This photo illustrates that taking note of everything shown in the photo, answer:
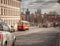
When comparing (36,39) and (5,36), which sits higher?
(5,36)

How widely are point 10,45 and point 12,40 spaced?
55 cm

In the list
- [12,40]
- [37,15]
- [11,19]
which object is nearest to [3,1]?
[11,19]

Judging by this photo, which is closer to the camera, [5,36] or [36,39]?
[5,36]

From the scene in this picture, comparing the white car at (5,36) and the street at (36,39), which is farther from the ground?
the white car at (5,36)

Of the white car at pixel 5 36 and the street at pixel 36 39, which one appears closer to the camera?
the white car at pixel 5 36

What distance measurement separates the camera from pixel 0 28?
480 inches

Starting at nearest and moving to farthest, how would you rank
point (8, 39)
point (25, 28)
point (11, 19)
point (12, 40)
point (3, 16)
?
point (8, 39), point (12, 40), point (25, 28), point (3, 16), point (11, 19)

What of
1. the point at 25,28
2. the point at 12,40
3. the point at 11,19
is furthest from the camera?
the point at 11,19

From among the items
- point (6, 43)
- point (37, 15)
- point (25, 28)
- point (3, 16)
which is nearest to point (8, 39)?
point (6, 43)

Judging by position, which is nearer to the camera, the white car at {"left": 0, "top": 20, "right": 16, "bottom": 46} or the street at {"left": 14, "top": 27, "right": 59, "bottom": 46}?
the white car at {"left": 0, "top": 20, "right": 16, "bottom": 46}

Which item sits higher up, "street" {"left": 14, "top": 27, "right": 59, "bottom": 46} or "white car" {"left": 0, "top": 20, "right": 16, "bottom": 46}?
"white car" {"left": 0, "top": 20, "right": 16, "bottom": 46}

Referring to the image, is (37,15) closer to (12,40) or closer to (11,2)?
(11,2)

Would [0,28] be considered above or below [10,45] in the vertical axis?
above

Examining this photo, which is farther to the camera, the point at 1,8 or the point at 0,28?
the point at 1,8
